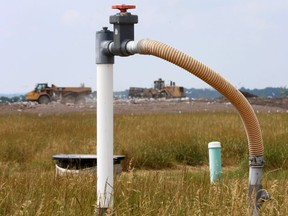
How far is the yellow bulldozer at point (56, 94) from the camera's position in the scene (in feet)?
169

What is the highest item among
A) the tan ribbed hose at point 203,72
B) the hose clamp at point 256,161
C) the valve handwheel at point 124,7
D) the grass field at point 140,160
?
the valve handwheel at point 124,7

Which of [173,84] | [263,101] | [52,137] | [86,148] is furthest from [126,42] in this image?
[173,84]

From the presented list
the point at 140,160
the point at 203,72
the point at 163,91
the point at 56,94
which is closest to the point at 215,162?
the point at 203,72

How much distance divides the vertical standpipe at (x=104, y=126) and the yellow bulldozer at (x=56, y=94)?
1815 inches

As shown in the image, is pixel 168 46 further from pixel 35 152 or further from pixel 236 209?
pixel 35 152

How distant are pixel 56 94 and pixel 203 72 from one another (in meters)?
49.9

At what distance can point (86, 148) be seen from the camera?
45.6ft

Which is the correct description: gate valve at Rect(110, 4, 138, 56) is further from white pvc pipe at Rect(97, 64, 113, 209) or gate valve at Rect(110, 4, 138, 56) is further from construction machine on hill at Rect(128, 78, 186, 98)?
construction machine on hill at Rect(128, 78, 186, 98)

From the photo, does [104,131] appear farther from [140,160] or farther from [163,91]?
[163,91]

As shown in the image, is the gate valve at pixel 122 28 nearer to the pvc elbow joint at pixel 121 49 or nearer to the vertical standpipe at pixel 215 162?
the pvc elbow joint at pixel 121 49

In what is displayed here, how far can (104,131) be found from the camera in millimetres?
4621

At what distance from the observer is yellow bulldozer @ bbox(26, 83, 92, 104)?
51.6 m

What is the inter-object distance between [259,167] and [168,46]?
0.96 meters

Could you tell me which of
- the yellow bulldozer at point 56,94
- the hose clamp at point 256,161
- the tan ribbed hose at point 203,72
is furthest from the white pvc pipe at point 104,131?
the yellow bulldozer at point 56,94
